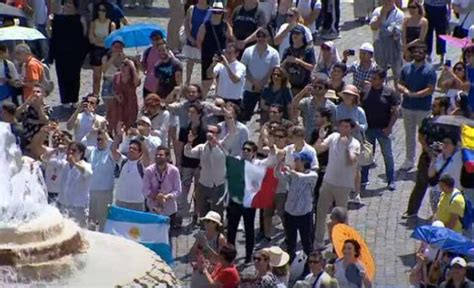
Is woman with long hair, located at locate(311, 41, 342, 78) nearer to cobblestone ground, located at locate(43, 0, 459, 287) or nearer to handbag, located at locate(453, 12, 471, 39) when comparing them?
cobblestone ground, located at locate(43, 0, 459, 287)

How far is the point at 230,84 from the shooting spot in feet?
72.4

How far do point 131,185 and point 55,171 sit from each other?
812mm

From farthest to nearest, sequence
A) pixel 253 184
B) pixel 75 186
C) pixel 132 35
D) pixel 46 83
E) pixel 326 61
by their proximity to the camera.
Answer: pixel 132 35 → pixel 46 83 → pixel 326 61 → pixel 253 184 → pixel 75 186

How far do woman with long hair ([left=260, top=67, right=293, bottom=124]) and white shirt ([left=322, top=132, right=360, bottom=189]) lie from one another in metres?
2.49

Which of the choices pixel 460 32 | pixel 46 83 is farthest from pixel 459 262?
pixel 460 32

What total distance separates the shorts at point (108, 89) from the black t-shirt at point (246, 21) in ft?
9.91

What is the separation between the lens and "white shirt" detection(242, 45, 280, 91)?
22469mm

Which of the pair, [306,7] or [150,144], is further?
[306,7]

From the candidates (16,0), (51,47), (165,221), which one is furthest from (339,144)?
(16,0)

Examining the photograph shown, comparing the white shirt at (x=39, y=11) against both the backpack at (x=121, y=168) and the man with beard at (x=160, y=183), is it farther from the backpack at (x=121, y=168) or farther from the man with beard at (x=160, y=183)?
the man with beard at (x=160, y=183)

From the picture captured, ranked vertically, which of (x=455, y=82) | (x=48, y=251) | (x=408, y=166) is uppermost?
(x=48, y=251)

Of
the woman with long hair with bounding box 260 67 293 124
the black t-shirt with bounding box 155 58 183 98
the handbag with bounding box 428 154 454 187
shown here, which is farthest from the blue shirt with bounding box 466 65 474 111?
the black t-shirt with bounding box 155 58 183 98

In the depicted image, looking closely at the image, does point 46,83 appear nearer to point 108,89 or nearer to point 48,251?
point 108,89

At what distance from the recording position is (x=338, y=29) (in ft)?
95.4
